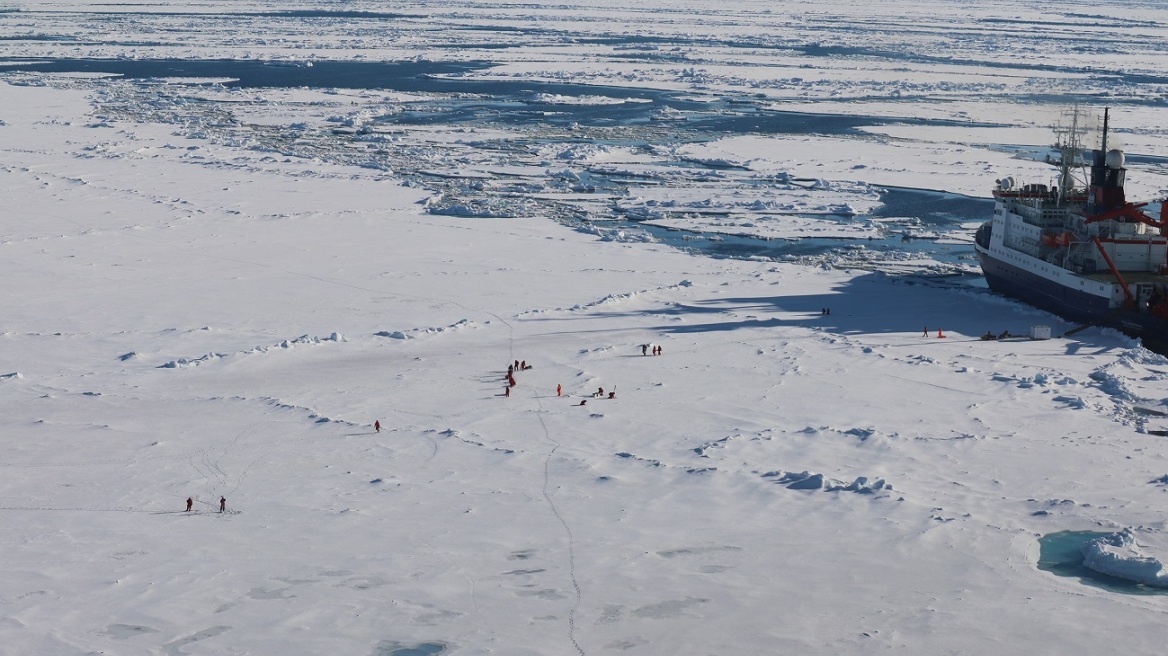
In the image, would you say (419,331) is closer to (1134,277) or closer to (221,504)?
(221,504)

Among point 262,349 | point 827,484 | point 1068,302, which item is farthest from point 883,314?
point 262,349

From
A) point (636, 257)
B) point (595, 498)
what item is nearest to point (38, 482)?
point (595, 498)

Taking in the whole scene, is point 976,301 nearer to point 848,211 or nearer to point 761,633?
point 848,211

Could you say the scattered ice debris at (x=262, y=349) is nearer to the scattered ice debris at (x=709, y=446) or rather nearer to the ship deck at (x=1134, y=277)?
the scattered ice debris at (x=709, y=446)

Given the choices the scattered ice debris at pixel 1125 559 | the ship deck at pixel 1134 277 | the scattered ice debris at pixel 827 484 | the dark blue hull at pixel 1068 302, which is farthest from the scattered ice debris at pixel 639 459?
the ship deck at pixel 1134 277

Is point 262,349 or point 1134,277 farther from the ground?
point 1134,277

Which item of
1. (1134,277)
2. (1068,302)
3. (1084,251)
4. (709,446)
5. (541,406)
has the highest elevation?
(1084,251)

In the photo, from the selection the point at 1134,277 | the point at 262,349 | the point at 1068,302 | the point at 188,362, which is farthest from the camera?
the point at 1134,277
